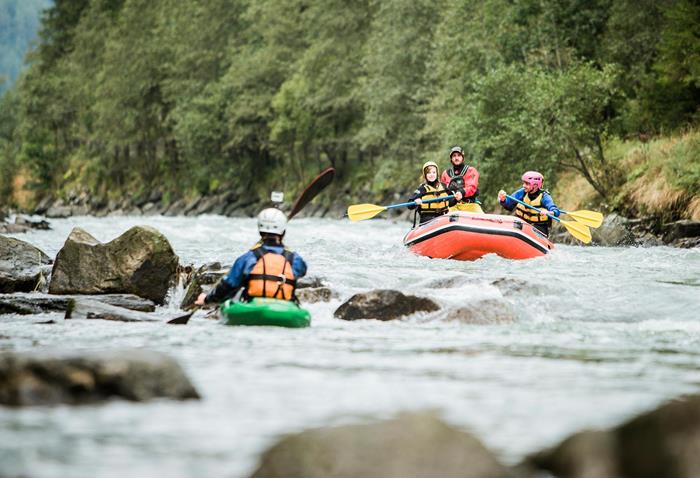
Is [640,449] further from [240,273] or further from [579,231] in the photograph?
[579,231]

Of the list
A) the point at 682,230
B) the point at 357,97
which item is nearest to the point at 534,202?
the point at 682,230

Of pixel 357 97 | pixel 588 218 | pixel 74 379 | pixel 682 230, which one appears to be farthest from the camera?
pixel 357 97

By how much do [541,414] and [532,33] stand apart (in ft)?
72.2

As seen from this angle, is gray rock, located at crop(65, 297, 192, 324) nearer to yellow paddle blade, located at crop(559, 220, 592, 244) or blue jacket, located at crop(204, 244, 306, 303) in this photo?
blue jacket, located at crop(204, 244, 306, 303)

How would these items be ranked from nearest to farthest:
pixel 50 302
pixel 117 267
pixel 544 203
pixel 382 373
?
pixel 382 373
pixel 50 302
pixel 117 267
pixel 544 203

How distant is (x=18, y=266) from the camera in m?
11.6

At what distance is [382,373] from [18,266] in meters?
6.64

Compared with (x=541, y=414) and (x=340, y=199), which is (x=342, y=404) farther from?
(x=340, y=199)

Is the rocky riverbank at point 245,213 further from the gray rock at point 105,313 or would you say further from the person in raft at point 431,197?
the gray rock at point 105,313

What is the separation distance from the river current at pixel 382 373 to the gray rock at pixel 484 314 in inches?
5.6

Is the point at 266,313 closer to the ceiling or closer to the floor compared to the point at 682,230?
closer to the floor

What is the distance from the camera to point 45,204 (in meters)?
66.9

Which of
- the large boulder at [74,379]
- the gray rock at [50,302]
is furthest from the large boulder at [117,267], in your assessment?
the large boulder at [74,379]

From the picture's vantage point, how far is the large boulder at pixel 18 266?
36.7 ft
